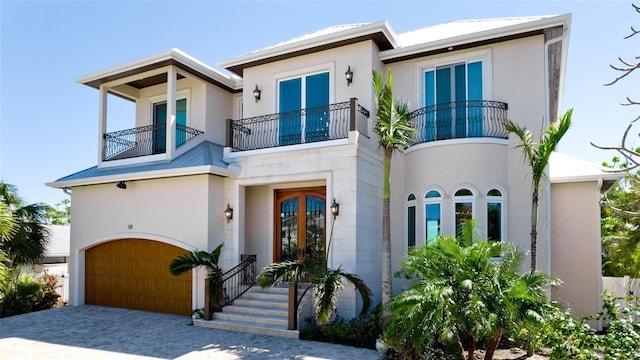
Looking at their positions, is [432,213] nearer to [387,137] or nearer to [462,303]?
[387,137]

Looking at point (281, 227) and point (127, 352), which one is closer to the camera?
point (127, 352)

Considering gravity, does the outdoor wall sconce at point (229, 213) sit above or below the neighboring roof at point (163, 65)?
below

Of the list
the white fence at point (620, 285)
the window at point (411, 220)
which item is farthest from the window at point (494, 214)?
the white fence at point (620, 285)

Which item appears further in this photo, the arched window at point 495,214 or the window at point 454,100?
the window at point 454,100

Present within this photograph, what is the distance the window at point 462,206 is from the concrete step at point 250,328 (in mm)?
5023

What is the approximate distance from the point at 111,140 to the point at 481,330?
13.6 meters

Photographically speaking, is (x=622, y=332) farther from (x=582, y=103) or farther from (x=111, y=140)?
(x=111, y=140)

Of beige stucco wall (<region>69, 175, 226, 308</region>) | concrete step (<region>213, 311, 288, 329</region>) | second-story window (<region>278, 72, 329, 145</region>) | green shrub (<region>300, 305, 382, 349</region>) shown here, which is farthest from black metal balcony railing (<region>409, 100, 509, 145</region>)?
beige stucco wall (<region>69, 175, 226, 308</region>)

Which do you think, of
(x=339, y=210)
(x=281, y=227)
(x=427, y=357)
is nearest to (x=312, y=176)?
(x=339, y=210)

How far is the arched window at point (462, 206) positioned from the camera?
1159 centimetres

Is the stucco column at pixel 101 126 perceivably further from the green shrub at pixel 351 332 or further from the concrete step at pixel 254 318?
the green shrub at pixel 351 332

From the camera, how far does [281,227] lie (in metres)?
13.7

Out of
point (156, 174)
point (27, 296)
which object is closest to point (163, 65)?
point (156, 174)

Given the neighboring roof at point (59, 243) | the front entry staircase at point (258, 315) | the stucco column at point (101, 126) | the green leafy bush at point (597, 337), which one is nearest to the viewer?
the green leafy bush at point (597, 337)
